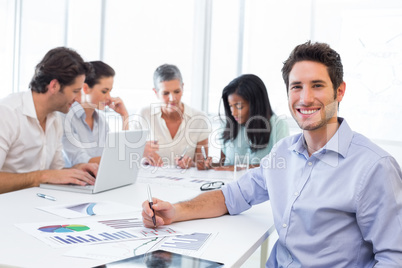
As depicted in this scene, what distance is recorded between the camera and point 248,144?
10.7 ft

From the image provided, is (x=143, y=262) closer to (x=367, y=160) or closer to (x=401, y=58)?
(x=367, y=160)

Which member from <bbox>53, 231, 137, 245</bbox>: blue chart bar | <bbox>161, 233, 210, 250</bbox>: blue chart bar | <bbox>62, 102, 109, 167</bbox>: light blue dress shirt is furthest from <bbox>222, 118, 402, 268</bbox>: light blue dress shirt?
<bbox>62, 102, 109, 167</bbox>: light blue dress shirt

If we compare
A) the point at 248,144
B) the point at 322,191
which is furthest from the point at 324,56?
the point at 248,144

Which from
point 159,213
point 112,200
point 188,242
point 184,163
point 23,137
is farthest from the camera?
point 184,163

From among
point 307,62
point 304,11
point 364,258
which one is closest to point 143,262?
point 364,258

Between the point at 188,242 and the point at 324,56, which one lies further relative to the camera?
the point at 324,56

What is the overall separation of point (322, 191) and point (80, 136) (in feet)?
7.10

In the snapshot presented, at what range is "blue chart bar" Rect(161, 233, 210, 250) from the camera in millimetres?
1323

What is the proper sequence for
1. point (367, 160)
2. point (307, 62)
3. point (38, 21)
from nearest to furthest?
point (367, 160), point (307, 62), point (38, 21)

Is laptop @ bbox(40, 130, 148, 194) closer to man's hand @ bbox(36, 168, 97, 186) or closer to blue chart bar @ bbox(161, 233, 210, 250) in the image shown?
man's hand @ bbox(36, 168, 97, 186)

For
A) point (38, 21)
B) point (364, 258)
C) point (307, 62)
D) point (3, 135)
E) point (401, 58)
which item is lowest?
point (364, 258)

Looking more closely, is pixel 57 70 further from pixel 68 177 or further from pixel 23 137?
pixel 68 177

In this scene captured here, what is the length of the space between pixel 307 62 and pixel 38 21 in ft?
15.5

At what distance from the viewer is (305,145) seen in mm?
1627
